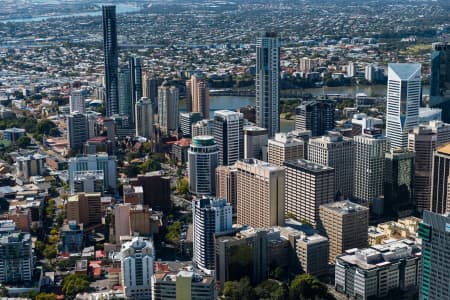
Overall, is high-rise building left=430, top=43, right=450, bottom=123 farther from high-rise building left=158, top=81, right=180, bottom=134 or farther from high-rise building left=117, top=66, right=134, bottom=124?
high-rise building left=117, top=66, right=134, bottom=124

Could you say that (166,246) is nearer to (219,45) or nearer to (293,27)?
(219,45)

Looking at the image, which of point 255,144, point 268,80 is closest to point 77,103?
point 268,80

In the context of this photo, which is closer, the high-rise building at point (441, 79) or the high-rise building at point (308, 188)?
the high-rise building at point (308, 188)

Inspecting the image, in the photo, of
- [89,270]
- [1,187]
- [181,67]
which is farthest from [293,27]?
[89,270]

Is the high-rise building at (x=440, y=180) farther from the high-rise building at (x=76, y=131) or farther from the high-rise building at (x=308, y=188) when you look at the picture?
the high-rise building at (x=76, y=131)

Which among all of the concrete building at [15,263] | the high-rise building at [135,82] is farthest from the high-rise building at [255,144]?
the high-rise building at [135,82]

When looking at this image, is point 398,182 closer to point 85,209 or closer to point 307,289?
point 307,289
